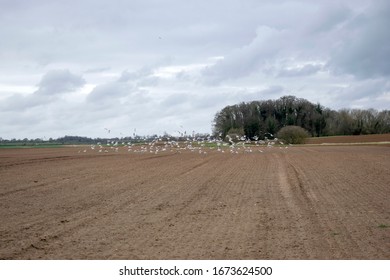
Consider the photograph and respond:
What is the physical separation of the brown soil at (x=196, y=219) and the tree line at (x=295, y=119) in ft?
323

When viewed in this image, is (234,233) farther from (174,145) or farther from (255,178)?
(174,145)

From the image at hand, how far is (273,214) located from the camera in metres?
14.4

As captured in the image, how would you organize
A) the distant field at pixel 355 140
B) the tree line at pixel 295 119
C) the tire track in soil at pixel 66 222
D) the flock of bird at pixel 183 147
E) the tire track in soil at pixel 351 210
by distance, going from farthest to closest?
the tree line at pixel 295 119
the distant field at pixel 355 140
the flock of bird at pixel 183 147
the tire track in soil at pixel 66 222
the tire track in soil at pixel 351 210

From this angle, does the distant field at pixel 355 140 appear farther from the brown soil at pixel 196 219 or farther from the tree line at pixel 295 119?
the brown soil at pixel 196 219

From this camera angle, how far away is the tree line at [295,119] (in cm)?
12412

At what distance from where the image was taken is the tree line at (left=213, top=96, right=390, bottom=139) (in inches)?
4887

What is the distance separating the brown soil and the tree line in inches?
3877

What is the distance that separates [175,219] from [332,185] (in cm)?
991

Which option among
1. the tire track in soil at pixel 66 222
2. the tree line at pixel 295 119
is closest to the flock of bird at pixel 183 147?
the tree line at pixel 295 119

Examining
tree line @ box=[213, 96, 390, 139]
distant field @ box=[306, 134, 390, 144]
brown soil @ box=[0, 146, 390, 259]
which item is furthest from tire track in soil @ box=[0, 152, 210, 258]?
tree line @ box=[213, 96, 390, 139]

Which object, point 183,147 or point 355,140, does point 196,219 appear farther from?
point 355,140

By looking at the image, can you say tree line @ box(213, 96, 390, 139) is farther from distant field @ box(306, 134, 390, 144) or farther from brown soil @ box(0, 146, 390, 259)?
brown soil @ box(0, 146, 390, 259)

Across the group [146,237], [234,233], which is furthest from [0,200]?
[234,233]

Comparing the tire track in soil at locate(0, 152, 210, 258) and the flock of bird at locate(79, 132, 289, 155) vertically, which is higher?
the flock of bird at locate(79, 132, 289, 155)
